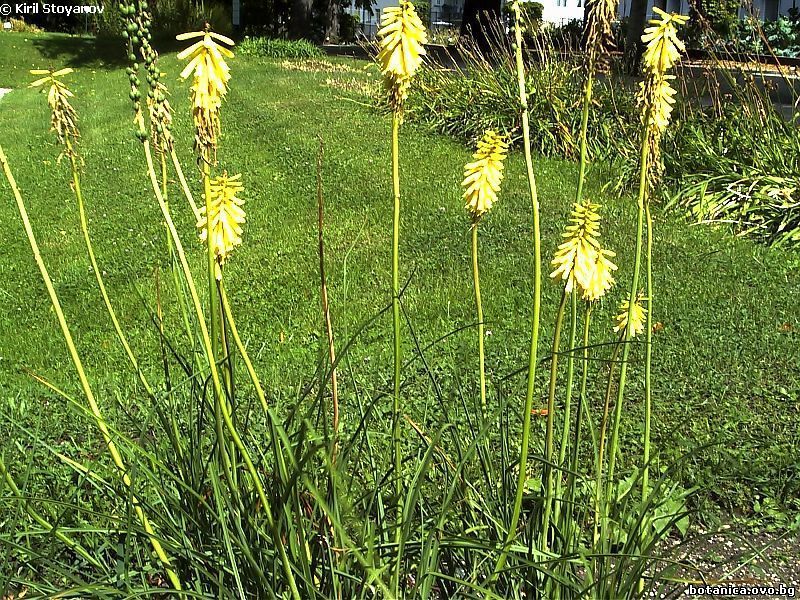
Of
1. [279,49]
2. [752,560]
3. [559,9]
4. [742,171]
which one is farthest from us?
[559,9]

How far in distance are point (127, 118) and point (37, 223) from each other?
14.3ft

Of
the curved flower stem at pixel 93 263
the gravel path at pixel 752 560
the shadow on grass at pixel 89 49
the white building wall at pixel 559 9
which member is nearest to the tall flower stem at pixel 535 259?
the curved flower stem at pixel 93 263

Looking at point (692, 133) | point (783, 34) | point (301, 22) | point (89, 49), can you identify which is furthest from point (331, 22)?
point (692, 133)

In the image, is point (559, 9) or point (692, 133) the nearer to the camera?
point (692, 133)

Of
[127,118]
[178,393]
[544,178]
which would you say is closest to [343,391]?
[178,393]

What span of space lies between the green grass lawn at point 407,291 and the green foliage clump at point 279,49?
26.1ft

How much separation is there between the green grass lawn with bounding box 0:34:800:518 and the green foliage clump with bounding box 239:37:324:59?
7.95 m

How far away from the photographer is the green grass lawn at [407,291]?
3.46 meters

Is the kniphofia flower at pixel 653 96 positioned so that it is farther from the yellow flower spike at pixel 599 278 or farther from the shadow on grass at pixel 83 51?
the shadow on grass at pixel 83 51

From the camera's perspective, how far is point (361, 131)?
9.35 meters

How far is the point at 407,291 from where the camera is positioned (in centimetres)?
502

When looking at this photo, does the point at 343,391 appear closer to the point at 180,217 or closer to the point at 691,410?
the point at 691,410

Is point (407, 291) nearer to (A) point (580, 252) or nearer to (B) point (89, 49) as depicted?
(A) point (580, 252)

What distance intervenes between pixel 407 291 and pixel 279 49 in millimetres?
12935
